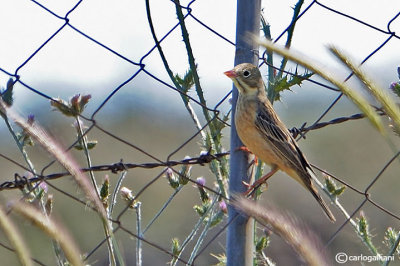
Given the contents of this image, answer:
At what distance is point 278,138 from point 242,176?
50.4 inches

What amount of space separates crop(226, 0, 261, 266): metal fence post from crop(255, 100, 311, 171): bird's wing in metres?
1.21

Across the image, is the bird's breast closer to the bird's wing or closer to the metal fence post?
the bird's wing

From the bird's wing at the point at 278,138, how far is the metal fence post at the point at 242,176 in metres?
1.21

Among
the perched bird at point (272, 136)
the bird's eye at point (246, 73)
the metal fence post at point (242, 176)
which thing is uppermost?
the perched bird at point (272, 136)

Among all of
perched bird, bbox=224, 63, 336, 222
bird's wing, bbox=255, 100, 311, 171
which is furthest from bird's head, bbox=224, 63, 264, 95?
bird's wing, bbox=255, 100, 311, 171

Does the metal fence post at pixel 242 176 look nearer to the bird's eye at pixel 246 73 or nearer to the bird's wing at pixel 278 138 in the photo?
the bird's eye at pixel 246 73

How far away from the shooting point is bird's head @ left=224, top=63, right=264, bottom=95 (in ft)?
10.2

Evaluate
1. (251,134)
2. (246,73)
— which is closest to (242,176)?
(246,73)

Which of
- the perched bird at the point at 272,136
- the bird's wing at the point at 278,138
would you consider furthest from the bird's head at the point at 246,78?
the bird's wing at the point at 278,138

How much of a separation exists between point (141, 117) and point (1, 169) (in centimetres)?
669

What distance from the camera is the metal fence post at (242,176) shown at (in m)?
2.87

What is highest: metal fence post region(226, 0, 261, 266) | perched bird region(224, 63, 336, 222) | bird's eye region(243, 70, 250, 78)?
perched bird region(224, 63, 336, 222)

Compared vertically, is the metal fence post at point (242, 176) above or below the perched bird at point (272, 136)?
below

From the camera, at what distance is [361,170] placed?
59.6 feet
